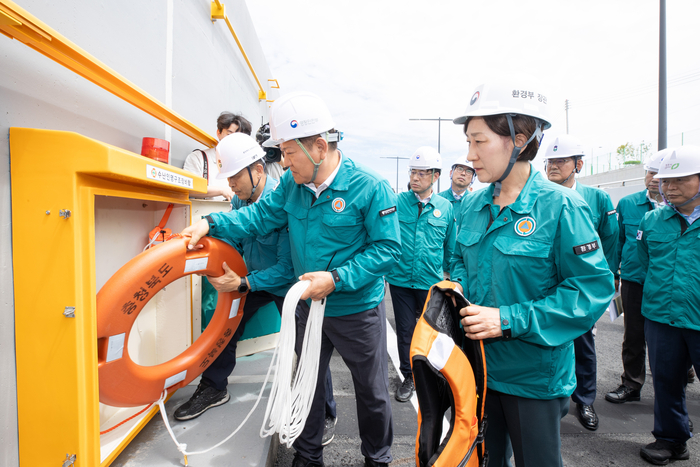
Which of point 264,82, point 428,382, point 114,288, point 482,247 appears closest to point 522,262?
point 482,247

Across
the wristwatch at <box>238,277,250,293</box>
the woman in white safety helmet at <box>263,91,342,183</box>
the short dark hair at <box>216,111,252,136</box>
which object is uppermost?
the short dark hair at <box>216,111,252,136</box>

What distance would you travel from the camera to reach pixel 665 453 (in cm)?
218

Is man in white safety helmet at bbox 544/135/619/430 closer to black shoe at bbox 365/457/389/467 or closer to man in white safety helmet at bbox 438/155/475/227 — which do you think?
man in white safety helmet at bbox 438/155/475/227

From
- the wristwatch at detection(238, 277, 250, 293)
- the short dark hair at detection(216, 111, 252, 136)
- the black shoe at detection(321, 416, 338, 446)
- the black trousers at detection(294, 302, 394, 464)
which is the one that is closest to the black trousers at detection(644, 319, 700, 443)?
the black trousers at detection(294, 302, 394, 464)

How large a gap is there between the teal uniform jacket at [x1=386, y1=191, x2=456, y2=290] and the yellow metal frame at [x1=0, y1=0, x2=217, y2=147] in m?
2.25

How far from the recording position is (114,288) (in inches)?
61.5

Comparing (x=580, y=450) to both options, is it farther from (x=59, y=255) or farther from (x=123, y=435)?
(x=59, y=255)

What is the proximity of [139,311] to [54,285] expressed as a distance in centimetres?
38

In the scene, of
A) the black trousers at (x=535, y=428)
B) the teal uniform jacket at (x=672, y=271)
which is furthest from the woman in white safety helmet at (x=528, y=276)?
the teal uniform jacket at (x=672, y=271)

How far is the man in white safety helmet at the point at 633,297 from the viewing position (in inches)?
118

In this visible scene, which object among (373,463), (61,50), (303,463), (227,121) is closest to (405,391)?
(373,463)

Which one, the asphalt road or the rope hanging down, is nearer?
the rope hanging down

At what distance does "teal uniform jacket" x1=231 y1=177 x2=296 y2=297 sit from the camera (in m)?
2.23

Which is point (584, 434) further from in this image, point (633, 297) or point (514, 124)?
point (514, 124)
